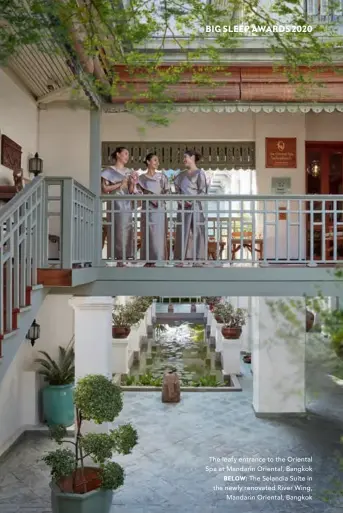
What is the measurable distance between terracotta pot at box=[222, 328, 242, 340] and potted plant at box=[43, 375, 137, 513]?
7.63 meters

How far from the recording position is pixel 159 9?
3057 mm

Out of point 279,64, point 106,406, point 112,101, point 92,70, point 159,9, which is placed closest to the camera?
point 159,9

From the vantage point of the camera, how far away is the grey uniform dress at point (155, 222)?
20.9 ft

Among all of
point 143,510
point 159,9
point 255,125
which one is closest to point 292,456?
point 143,510

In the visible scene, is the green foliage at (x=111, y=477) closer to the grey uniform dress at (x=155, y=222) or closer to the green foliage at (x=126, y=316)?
the grey uniform dress at (x=155, y=222)

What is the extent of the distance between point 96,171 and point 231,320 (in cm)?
849

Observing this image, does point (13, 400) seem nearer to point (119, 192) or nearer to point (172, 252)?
point (119, 192)

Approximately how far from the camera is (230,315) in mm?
14297

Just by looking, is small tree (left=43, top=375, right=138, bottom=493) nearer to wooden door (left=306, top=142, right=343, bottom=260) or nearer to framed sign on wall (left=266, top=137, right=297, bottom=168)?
framed sign on wall (left=266, top=137, right=297, bottom=168)

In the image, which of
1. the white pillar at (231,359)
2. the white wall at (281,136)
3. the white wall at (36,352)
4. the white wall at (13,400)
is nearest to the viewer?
the white wall at (13,400)

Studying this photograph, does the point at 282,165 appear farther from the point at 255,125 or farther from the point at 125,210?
the point at 125,210

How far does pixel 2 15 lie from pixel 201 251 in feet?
13.3

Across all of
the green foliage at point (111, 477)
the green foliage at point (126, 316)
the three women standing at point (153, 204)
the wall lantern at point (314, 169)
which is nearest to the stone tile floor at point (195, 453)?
the green foliage at point (111, 477)

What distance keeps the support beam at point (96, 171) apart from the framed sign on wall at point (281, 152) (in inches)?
149
